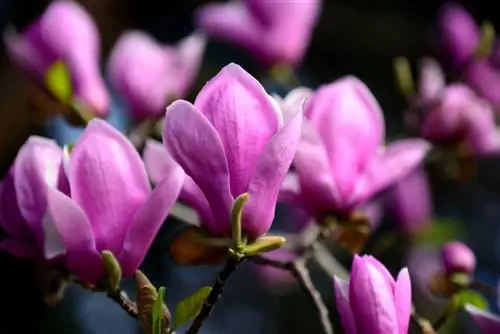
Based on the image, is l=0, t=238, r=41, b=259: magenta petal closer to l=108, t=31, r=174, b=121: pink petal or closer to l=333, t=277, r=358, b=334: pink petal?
l=333, t=277, r=358, b=334: pink petal

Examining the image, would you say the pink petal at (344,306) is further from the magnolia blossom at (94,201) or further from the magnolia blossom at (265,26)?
the magnolia blossom at (265,26)

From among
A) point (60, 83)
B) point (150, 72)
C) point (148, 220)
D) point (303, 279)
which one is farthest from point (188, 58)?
point (148, 220)

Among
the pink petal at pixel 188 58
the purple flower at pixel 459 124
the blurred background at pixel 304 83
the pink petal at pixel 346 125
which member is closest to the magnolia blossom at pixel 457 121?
the purple flower at pixel 459 124

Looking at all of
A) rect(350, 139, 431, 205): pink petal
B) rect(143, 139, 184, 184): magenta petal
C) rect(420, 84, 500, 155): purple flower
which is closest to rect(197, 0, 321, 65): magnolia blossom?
rect(420, 84, 500, 155): purple flower

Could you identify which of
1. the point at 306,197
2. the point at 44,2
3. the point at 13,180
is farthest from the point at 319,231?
the point at 44,2

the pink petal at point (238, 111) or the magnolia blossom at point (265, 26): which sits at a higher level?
the pink petal at point (238, 111)

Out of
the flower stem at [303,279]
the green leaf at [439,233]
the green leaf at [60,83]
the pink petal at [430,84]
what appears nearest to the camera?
the flower stem at [303,279]

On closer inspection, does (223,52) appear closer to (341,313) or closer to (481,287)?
(481,287)
